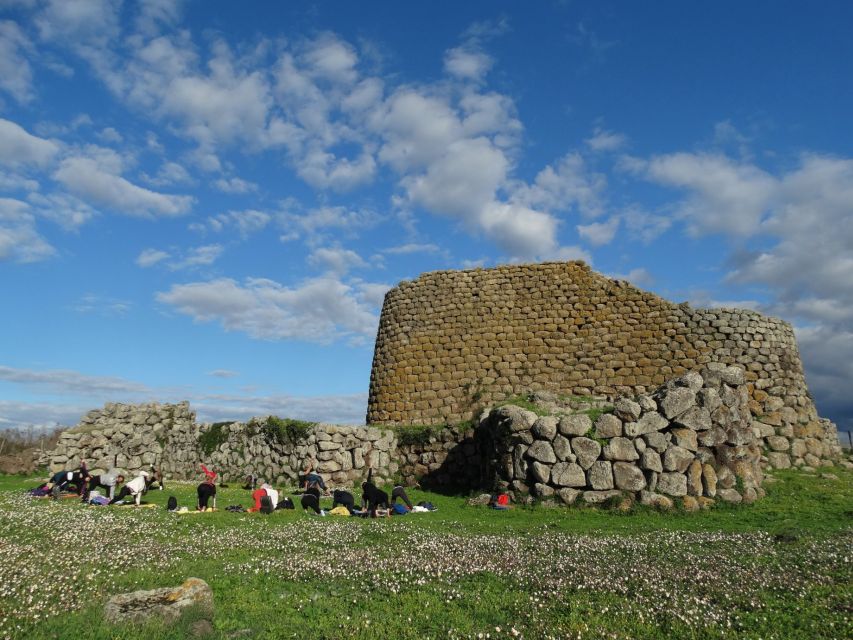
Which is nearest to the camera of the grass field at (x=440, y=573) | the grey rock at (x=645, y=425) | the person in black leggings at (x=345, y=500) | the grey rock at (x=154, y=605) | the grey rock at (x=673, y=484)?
the grey rock at (x=154, y=605)

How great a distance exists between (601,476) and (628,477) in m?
0.65

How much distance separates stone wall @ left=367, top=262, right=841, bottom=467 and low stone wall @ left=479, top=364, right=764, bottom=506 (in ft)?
16.1

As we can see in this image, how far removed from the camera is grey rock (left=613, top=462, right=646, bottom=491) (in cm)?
1393

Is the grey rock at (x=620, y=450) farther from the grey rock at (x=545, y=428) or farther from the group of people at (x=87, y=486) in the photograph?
the group of people at (x=87, y=486)

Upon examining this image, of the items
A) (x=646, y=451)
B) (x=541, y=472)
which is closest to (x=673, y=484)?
(x=646, y=451)

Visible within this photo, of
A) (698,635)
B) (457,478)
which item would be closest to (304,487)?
(457,478)

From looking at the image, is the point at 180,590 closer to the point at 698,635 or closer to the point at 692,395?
the point at 698,635

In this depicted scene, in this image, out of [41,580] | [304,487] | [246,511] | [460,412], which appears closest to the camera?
[41,580]

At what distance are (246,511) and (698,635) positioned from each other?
1080cm

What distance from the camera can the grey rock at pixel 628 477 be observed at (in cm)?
1393

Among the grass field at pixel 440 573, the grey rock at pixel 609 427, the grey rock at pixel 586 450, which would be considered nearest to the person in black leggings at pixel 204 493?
the grass field at pixel 440 573

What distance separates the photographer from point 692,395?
15.0 metres

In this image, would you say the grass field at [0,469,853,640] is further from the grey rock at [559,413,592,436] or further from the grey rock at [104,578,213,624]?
the grey rock at [559,413,592,436]

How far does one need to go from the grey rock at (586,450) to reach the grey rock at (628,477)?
571 mm
